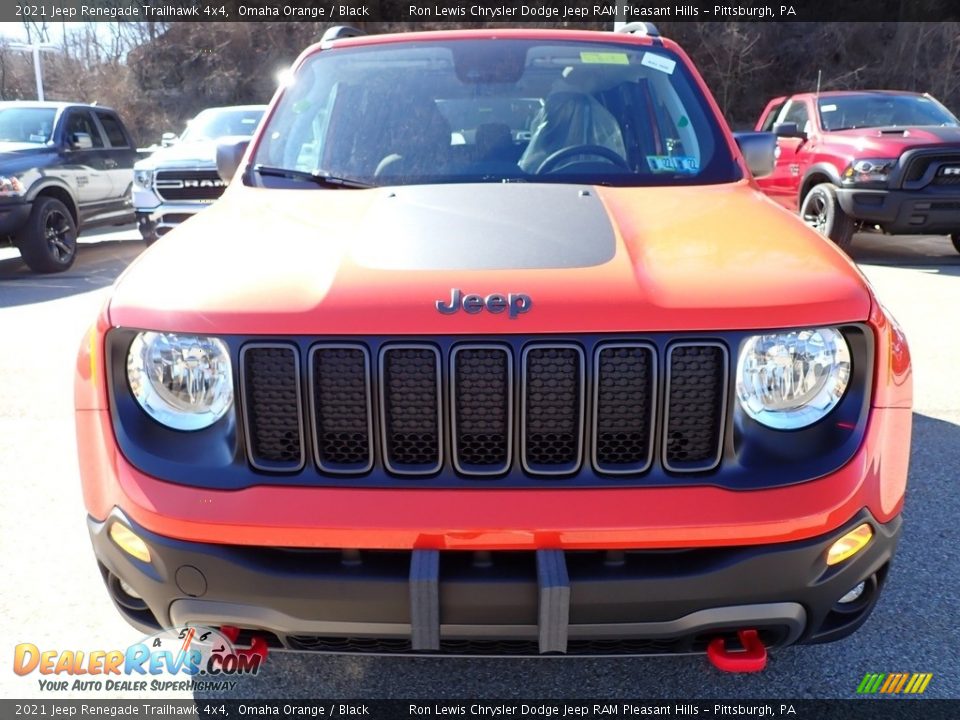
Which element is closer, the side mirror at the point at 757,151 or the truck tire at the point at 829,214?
the side mirror at the point at 757,151

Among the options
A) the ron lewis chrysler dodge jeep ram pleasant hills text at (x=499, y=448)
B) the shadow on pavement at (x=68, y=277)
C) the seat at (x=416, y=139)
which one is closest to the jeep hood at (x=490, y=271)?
the ron lewis chrysler dodge jeep ram pleasant hills text at (x=499, y=448)

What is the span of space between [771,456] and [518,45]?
82.1 inches

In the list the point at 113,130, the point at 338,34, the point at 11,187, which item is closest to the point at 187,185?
the point at 11,187

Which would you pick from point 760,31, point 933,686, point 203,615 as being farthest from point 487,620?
point 760,31

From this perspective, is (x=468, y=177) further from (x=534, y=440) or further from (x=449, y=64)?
(x=534, y=440)

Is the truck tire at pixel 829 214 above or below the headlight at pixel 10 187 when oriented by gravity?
below

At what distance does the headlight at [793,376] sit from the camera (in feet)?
5.82

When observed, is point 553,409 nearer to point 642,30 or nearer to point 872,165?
point 642,30

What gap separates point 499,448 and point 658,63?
206 centimetres

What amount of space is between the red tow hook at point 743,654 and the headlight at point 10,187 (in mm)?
9060

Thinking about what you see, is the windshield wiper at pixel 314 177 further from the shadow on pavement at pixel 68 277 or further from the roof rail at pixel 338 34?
the shadow on pavement at pixel 68 277

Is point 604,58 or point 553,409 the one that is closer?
point 553,409

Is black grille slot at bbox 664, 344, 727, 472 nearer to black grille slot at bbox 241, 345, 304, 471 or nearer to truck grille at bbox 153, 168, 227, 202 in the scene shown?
black grille slot at bbox 241, 345, 304, 471

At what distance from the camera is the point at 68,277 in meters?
9.12
